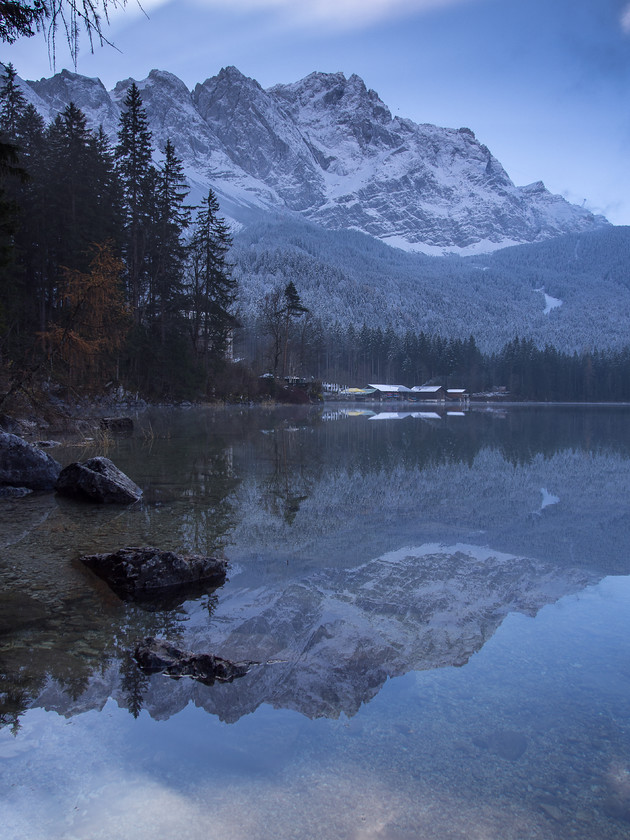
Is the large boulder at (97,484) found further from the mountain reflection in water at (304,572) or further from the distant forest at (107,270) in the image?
the distant forest at (107,270)

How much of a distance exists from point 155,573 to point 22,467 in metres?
6.49

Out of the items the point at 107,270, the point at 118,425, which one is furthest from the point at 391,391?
the point at 107,270

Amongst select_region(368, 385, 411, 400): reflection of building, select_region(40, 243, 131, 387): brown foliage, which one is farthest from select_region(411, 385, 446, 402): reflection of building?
select_region(40, 243, 131, 387): brown foliage

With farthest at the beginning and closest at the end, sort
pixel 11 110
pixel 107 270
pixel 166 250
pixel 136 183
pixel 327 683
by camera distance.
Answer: pixel 166 250
pixel 136 183
pixel 11 110
pixel 107 270
pixel 327 683

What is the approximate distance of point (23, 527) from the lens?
8336 millimetres

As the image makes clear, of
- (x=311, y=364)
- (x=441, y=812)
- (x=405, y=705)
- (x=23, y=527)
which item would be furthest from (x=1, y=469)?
(x=311, y=364)

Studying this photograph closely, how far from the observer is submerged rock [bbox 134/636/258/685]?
4.27 m

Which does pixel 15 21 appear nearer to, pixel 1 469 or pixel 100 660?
pixel 100 660

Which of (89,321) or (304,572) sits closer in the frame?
(304,572)

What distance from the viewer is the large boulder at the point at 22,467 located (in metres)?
11.1

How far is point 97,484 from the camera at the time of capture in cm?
1011

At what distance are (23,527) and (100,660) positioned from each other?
468 centimetres

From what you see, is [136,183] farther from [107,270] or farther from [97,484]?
[97,484]

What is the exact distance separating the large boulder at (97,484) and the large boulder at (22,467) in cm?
66
